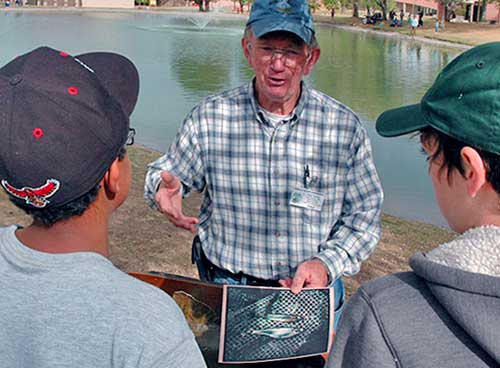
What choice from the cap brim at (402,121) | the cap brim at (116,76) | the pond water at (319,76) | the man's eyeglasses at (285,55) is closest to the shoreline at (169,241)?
the pond water at (319,76)

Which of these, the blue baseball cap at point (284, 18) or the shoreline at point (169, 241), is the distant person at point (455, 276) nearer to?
the blue baseball cap at point (284, 18)

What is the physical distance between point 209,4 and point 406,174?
249 feet

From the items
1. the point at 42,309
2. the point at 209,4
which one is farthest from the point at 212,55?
the point at 209,4

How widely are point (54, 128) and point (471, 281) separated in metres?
0.95

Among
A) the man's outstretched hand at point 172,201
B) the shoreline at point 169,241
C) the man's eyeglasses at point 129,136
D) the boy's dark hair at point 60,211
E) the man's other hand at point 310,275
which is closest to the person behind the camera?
the boy's dark hair at point 60,211

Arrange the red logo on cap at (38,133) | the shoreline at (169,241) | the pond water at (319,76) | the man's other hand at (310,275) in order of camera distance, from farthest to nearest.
Answer: the pond water at (319,76) → the shoreline at (169,241) → the man's other hand at (310,275) → the red logo on cap at (38,133)

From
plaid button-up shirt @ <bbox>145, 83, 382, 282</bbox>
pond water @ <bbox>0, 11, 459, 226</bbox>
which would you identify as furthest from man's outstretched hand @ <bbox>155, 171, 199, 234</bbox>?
pond water @ <bbox>0, 11, 459, 226</bbox>

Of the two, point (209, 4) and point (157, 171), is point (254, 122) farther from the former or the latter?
point (209, 4)

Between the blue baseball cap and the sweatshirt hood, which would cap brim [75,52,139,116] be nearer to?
the sweatshirt hood

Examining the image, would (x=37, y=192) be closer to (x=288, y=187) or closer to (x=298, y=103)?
(x=288, y=187)

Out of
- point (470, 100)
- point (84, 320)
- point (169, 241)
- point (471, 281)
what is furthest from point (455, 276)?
point (169, 241)

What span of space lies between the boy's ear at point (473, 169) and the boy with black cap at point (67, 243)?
0.71 metres

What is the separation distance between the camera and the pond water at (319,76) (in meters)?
11.0

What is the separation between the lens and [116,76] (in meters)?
1.67
